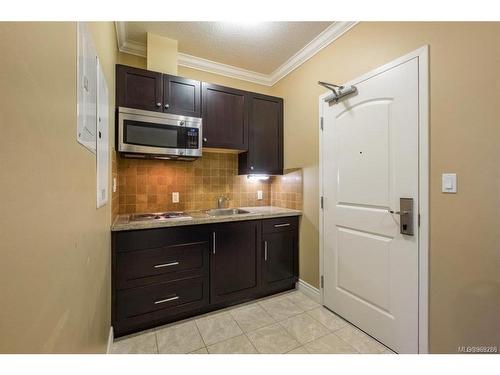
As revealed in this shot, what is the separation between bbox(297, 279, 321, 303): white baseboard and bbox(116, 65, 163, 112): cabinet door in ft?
7.71

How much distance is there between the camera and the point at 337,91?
1.93 metres

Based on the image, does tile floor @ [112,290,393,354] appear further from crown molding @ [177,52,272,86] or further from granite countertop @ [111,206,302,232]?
crown molding @ [177,52,272,86]

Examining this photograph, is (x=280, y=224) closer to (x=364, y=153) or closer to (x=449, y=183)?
(x=364, y=153)

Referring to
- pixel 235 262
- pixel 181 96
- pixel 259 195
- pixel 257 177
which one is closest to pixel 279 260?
pixel 235 262

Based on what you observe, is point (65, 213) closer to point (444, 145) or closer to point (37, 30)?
point (37, 30)

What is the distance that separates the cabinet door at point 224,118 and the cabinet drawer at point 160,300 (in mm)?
1379

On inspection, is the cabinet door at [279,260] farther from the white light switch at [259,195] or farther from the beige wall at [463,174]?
the beige wall at [463,174]

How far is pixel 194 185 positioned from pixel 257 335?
1.63 meters

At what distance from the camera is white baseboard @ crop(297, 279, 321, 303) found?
7.27 feet

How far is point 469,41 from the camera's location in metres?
1.20

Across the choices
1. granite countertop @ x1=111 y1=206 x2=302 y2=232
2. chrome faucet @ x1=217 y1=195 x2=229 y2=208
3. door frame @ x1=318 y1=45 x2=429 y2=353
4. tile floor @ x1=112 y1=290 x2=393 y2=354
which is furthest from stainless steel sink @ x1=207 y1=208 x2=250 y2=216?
door frame @ x1=318 y1=45 x2=429 y2=353

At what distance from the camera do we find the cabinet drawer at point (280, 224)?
2293 mm

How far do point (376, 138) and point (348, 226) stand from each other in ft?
2.51

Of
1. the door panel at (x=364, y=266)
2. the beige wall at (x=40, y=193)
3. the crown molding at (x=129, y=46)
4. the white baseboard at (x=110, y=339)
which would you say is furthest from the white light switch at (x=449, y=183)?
the crown molding at (x=129, y=46)
